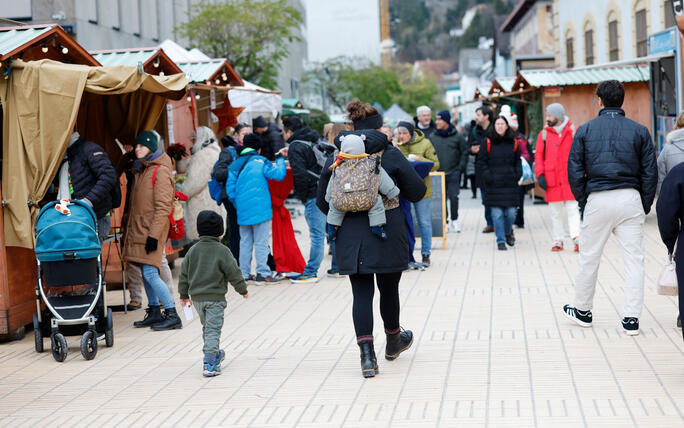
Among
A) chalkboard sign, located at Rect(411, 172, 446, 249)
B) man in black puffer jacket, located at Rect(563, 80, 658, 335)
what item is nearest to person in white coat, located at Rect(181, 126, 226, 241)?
chalkboard sign, located at Rect(411, 172, 446, 249)

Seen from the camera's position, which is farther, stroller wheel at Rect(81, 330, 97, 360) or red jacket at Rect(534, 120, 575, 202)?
red jacket at Rect(534, 120, 575, 202)

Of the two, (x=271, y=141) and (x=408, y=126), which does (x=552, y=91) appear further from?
(x=271, y=141)

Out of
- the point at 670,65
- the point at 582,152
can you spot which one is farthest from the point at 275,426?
the point at 670,65

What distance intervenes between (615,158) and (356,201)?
2.29 m

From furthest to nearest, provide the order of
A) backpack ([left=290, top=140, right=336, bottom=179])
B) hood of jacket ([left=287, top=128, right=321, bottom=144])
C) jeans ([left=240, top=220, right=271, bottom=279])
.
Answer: hood of jacket ([left=287, top=128, right=321, bottom=144]) → backpack ([left=290, top=140, right=336, bottom=179]) → jeans ([left=240, top=220, right=271, bottom=279])

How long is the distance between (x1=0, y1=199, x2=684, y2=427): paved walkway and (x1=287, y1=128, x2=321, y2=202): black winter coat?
164 cm

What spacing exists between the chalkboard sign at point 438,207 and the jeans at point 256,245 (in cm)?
304

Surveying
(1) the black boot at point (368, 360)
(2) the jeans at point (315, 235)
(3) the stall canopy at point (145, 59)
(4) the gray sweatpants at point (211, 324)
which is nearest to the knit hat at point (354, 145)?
(1) the black boot at point (368, 360)

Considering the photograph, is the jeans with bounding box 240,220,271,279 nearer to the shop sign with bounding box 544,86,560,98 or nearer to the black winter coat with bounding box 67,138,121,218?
the black winter coat with bounding box 67,138,121,218

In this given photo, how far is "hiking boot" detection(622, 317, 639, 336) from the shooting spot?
7.61 metres

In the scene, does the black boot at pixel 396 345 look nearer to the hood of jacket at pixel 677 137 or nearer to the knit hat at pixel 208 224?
the knit hat at pixel 208 224

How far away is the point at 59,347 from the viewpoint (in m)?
7.70

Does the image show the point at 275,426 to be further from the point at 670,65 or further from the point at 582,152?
the point at 670,65

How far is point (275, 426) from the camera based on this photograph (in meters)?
5.57
